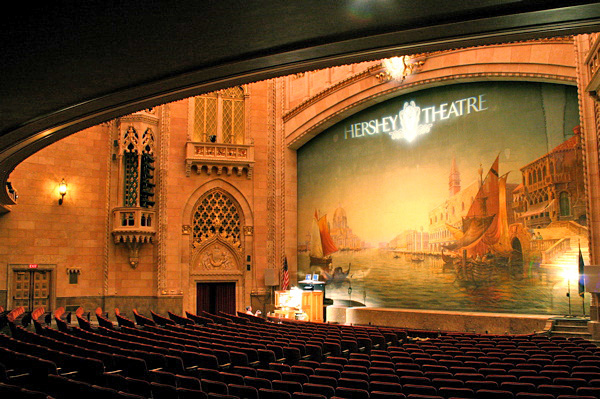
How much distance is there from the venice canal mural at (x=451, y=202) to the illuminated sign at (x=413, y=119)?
41mm

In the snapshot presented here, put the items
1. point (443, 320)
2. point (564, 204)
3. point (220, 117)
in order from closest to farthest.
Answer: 1. point (564, 204)
2. point (443, 320)
3. point (220, 117)

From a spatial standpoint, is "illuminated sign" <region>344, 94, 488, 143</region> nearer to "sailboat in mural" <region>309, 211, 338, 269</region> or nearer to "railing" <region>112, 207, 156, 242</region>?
"sailboat in mural" <region>309, 211, 338, 269</region>

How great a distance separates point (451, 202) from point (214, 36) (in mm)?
15335

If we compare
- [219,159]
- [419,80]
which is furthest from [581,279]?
[219,159]

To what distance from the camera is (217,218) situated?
930 inches

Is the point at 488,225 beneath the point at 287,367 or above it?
above

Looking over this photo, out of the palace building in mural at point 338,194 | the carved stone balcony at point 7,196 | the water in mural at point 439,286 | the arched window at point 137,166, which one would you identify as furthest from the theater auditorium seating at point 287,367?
the arched window at point 137,166

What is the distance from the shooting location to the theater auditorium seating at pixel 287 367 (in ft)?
20.7

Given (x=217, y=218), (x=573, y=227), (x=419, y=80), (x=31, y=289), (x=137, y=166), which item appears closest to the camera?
(x=573, y=227)

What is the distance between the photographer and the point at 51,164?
20578mm

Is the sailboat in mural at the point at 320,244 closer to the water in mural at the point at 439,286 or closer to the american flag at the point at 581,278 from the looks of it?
the water in mural at the point at 439,286

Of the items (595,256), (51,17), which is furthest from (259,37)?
(595,256)

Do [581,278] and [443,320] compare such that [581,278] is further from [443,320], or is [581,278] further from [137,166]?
[137,166]

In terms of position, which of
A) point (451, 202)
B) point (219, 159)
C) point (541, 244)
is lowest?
point (541, 244)
